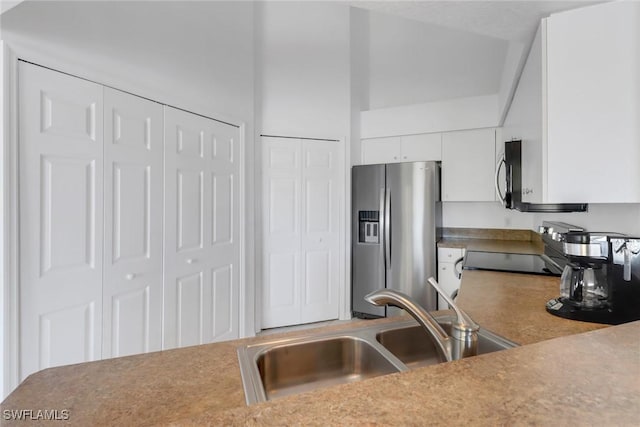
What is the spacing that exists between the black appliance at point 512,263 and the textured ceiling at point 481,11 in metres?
1.36

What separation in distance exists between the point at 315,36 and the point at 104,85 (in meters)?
2.41

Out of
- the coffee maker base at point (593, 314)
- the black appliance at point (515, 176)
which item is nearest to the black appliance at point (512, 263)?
the black appliance at point (515, 176)

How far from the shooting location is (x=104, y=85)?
6.27ft

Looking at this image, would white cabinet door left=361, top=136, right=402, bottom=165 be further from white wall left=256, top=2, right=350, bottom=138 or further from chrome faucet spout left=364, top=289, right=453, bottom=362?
chrome faucet spout left=364, top=289, right=453, bottom=362

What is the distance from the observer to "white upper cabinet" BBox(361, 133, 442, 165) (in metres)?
3.80

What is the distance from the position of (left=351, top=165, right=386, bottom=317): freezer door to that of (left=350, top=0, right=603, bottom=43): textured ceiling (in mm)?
2192

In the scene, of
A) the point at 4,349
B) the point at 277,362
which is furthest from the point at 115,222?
the point at 277,362

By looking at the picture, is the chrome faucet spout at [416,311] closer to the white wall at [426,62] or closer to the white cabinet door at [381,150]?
the white cabinet door at [381,150]

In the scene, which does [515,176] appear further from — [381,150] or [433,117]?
[381,150]

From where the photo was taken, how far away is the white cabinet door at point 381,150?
3935 millimetres

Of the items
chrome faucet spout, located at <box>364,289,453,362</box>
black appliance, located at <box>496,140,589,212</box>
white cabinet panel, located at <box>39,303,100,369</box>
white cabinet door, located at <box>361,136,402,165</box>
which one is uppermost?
white cabinet door, located at <box>361,136,402,165</box>

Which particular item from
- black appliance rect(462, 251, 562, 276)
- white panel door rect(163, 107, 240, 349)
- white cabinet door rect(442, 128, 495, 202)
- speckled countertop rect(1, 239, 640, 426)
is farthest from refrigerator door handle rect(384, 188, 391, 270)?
speckled countertop rect(1, 239, 640, 426)

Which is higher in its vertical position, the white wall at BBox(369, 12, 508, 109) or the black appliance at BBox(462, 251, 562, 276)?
the white wall at BBox(369, 12, 508, 109)

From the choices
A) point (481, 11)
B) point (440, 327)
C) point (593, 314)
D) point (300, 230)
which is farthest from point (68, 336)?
point (481, 11)
